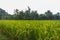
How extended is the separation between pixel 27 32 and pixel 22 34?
0.71 m

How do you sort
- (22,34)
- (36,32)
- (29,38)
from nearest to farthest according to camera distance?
1. (36,32)
2. (29,38)
3. (22,34)

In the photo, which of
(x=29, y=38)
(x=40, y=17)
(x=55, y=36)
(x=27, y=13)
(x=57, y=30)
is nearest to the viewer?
(x=55, y=36)

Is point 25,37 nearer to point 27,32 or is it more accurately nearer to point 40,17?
point 27,32

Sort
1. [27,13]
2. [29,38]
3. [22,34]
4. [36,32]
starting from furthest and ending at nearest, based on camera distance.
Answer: [27,13] → [22,34] → [29,38] → [36,32]

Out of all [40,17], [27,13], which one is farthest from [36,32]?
[27,13]

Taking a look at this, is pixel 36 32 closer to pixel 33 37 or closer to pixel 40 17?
pixel 33 37

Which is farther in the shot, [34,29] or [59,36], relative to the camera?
[34,29]

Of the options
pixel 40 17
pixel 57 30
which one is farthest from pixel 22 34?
pixel 40 17

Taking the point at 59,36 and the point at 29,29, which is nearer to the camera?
the point at 59,36

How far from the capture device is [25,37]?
882 centimetres

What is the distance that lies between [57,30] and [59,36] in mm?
353

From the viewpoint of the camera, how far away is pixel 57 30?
20.4 feet

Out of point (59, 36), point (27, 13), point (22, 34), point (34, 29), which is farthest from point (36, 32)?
point (27, 13)

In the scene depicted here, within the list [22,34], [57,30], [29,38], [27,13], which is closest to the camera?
[57,30]
